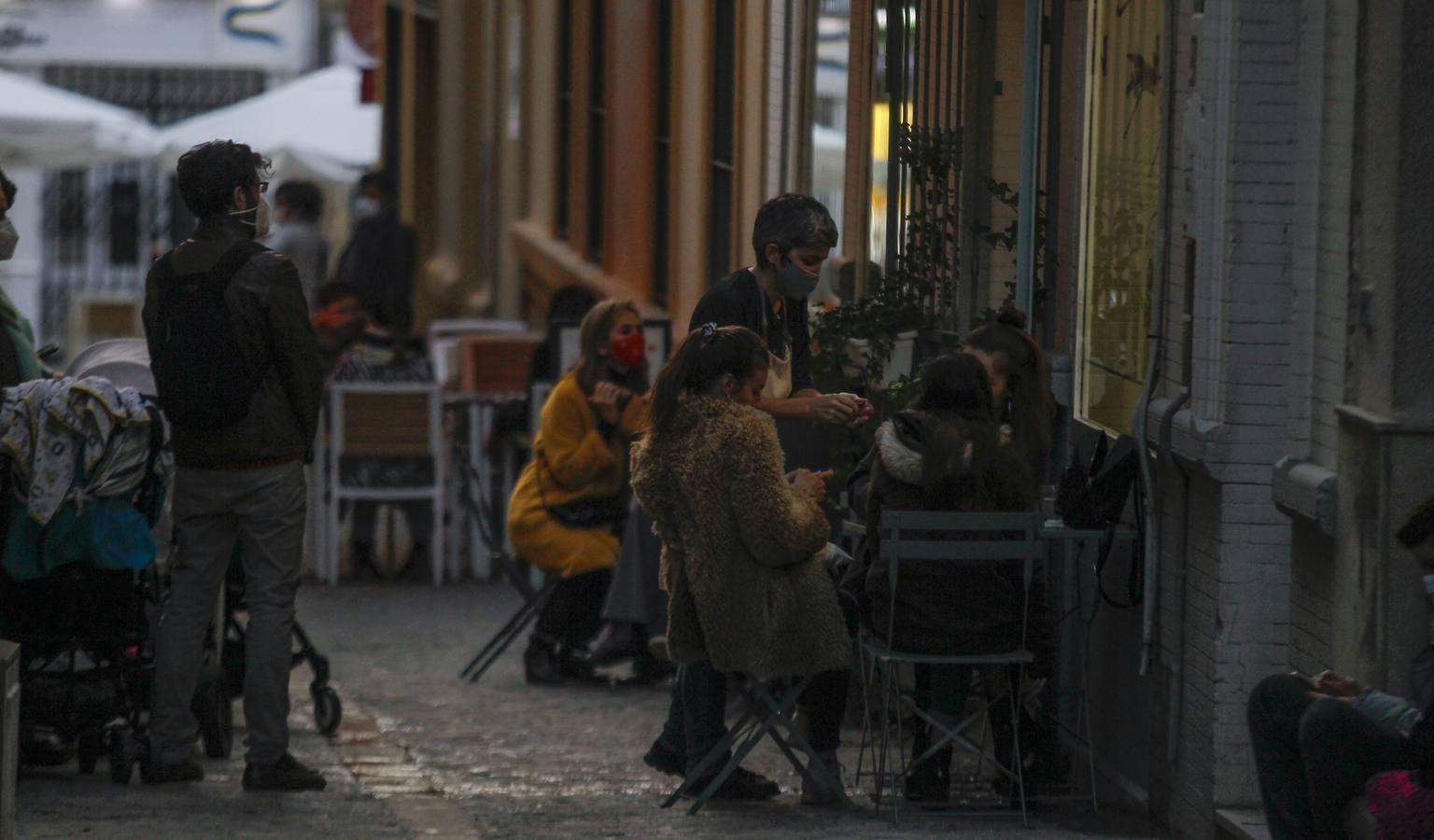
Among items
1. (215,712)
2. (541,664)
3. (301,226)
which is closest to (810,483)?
(215,712)

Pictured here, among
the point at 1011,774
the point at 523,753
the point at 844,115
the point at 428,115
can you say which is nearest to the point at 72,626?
the point at 523,753

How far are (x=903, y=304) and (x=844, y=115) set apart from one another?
1952mm

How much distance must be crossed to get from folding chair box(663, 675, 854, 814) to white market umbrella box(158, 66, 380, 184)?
1430 centimetres

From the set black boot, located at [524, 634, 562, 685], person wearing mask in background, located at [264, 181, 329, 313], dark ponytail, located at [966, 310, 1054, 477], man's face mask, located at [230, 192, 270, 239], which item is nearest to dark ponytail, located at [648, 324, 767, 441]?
dark ponytail, located at [966, 310, 1054, 477]

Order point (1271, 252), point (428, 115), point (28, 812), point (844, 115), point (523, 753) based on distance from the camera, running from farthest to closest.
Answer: point (428, 115) < point (844, 115) < point (523, 753) < point (28, 812) < point (1271, 252)

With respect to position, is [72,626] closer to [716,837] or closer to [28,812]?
[28,812]

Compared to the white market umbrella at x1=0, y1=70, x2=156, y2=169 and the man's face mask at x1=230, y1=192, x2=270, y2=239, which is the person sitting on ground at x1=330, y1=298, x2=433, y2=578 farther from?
the white market umbrella at x1=0, y1=70, x2=156, y2=169

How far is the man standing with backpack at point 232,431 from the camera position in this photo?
7449mm

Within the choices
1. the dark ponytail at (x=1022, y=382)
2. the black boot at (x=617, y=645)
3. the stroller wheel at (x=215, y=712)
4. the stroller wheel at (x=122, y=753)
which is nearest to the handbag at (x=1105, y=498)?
the dark ponytail at (x=1022, y=382)

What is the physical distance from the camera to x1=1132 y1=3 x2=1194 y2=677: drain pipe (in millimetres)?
7121

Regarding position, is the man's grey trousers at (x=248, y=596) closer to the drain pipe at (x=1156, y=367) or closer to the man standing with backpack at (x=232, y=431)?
the man standing with backpack at (x=232, y=431)

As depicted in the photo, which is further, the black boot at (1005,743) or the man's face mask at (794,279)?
the man's face mask at (794,279)

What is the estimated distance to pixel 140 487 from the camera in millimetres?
7730

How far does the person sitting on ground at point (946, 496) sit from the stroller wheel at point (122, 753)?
2.23 meters
